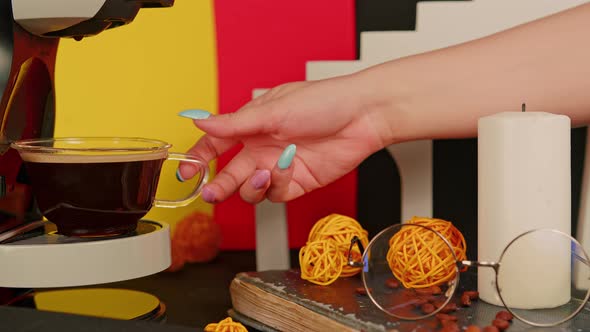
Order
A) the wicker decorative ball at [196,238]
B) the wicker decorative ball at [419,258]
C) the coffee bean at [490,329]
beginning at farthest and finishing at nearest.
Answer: the wicker decorative ball at [196,238], the wicker decorative ball at [419,258], the coffee bean at [490,329]

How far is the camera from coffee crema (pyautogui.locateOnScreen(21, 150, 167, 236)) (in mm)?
623

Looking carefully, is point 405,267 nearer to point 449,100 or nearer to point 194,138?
point 449,100

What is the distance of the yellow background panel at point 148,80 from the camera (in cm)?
107

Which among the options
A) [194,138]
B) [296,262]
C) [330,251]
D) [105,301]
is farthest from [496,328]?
[194,138]

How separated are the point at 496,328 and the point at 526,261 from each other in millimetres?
86

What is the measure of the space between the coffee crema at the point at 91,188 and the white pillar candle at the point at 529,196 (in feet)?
1.06

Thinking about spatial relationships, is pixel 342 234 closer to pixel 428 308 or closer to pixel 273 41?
pixel 428 308

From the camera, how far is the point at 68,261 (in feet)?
2.00

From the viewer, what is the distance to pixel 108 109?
1.09 m

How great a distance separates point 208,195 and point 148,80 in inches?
12.9

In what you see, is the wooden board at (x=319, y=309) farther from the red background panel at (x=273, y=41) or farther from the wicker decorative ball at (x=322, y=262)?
the red background panel at (x=273, y=41)

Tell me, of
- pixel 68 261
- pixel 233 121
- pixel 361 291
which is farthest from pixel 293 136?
pixel 68 261

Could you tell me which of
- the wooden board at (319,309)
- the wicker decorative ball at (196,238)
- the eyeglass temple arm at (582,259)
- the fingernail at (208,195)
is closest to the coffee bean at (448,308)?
the wooden board at (319,309)

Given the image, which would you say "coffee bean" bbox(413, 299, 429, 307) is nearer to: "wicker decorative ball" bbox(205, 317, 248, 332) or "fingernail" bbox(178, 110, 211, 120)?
"wicker decorative ball" bbox(205, 317, 248, 332)
